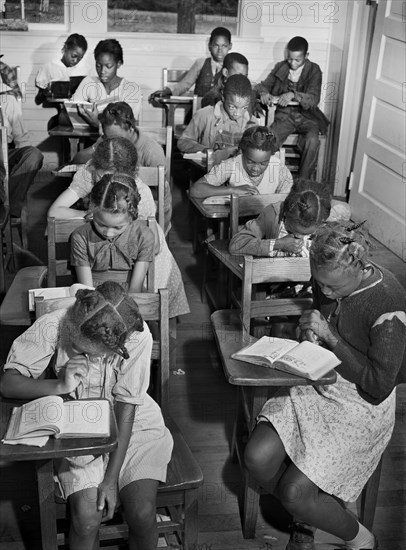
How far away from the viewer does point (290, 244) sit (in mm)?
3561

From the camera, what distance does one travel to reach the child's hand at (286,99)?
6980 millimetres

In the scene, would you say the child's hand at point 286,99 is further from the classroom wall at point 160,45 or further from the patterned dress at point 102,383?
the patterned dress at point 102,383

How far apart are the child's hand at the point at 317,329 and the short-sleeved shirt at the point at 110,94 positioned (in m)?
4.11

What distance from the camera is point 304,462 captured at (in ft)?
8.45

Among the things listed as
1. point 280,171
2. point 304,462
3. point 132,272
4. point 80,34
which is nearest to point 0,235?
point 132,272

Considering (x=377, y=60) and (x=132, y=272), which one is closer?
(x=132, y=272)

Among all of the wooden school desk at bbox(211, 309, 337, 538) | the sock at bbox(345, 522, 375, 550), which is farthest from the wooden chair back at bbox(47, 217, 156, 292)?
the sock at bbox(345, 522, 375, 550)

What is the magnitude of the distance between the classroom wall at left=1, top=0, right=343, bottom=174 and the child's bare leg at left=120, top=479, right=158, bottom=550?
5752 millimetres

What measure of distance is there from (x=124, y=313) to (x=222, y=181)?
7.71 ft

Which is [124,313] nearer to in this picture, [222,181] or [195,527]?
[195,527]

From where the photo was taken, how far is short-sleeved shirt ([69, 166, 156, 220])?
161 inches

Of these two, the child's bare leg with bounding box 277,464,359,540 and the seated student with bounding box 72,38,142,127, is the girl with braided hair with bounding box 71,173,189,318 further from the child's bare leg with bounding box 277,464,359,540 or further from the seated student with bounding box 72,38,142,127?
the seated student with bounding box 72,38,142,127

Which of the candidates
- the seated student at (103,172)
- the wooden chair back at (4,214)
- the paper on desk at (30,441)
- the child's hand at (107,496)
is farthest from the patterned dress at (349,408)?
the wooden chair back at (4,214)

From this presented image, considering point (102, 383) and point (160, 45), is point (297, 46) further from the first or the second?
point (102, 383)
